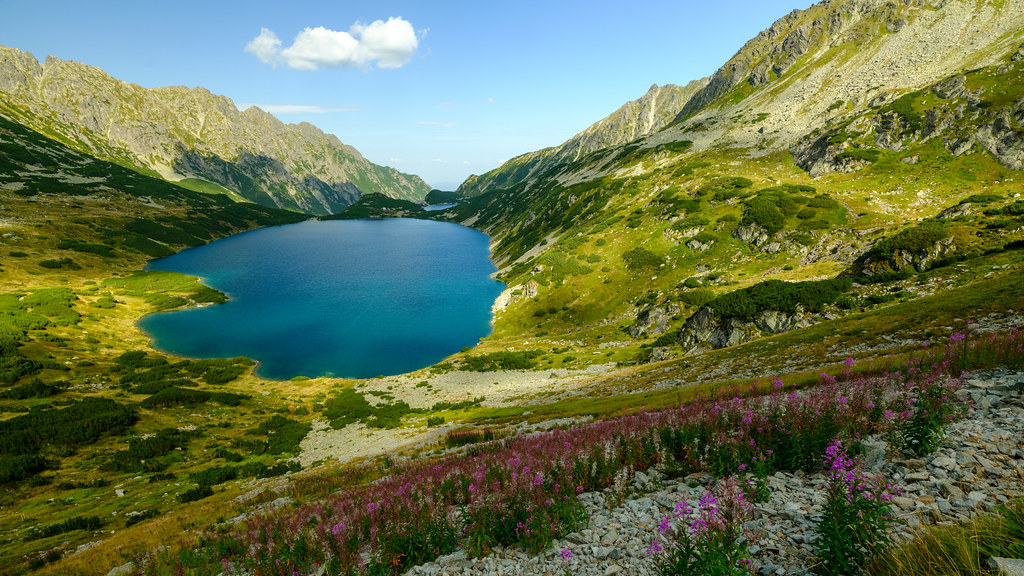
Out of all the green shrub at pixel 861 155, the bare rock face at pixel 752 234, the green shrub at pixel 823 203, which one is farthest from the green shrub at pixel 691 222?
the green shrub at pixel 861 155

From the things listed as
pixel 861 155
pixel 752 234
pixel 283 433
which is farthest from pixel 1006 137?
pixel 283 433

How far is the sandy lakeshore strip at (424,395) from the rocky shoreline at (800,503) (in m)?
21.1

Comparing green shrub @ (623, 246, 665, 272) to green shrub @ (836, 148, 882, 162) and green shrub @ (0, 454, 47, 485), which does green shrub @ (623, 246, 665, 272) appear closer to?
green shrub @ (836, 148, 882, 162)

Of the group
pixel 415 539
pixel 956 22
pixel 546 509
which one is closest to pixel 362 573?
pixel 415 539

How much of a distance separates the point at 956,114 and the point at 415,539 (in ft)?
407

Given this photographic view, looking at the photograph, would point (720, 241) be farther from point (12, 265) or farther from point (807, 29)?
point (12, 265)

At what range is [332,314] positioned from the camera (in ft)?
306

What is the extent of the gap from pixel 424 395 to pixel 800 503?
48198 millimetres

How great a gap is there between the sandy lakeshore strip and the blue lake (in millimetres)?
15728

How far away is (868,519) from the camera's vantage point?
4887 mm

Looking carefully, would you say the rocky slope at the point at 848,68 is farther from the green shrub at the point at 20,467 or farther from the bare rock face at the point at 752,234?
the green shrub at the point at 20,467

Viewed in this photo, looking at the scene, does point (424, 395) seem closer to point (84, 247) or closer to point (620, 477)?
point (620, 477)

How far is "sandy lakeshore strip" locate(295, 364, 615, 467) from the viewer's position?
102 feet

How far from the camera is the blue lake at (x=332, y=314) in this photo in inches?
2884
